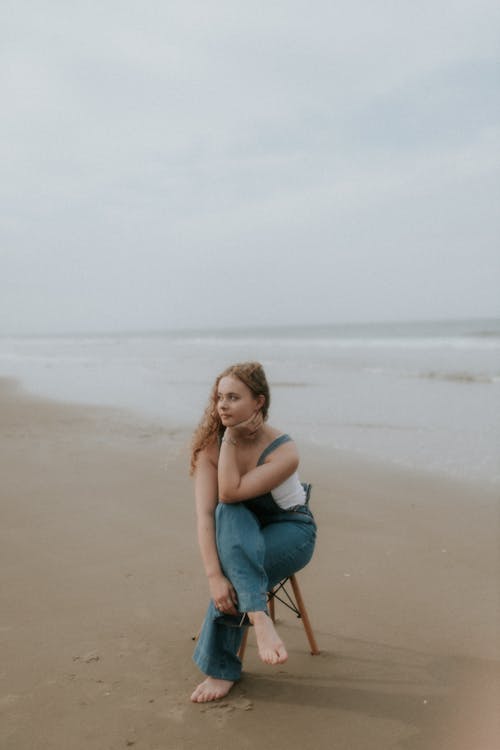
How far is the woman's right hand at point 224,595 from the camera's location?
2.86 meters

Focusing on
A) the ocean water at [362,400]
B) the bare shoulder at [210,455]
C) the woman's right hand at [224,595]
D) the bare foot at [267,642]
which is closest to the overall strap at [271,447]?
the bare shoulder at [210,455]

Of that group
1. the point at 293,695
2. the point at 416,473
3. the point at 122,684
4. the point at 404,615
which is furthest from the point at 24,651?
the point at 416,473

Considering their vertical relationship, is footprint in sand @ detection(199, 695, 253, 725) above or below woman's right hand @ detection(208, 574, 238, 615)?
below

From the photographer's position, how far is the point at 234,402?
3098 millimetres

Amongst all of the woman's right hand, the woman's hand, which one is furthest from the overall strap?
the woman's right hand

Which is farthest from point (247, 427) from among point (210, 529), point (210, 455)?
point (210, 529)

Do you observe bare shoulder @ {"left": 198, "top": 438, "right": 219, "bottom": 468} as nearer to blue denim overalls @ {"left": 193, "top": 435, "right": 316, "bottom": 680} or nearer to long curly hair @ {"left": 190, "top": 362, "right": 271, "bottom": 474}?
long curly hair @ {"left": 190, "top": 362, "right": 271, "bottom": 474}

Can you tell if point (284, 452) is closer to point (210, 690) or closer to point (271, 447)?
point (271, 447)

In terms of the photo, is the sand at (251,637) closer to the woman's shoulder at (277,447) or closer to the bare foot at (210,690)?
the bare foot at (210,690)

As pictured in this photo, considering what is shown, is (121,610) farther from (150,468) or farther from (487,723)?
(150,468)

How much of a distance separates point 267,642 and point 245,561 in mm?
347

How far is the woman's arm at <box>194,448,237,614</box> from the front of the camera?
9.43 feet

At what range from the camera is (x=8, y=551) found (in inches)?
179

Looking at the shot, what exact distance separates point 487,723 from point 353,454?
5.27 metres
